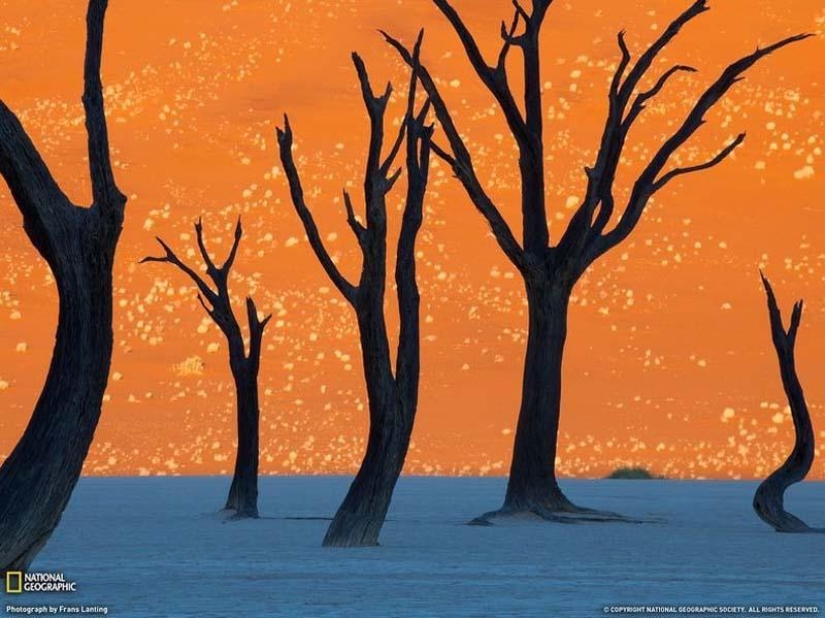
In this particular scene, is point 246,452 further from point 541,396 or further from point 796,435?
point 796,435

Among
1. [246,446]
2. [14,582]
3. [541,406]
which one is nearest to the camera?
[14,582]

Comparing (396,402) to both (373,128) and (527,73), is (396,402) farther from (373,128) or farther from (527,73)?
(527,73)

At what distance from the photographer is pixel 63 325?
45.2 feet

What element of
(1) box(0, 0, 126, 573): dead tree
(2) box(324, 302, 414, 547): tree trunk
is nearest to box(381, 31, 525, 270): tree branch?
(2) box(324, 302, 414, 547): tree trunk

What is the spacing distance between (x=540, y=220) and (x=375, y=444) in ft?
31.9

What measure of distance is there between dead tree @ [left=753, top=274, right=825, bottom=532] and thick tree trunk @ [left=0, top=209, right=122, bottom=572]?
42.8 feet

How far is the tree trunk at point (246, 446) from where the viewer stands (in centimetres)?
2758

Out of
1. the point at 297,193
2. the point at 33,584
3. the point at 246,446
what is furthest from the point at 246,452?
the point at 33,584

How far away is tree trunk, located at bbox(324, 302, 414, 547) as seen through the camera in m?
19.1

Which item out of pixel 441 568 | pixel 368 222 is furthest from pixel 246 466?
pixel 441 568

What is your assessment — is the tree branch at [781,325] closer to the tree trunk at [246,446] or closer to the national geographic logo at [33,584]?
the tree trunk at [246,446]

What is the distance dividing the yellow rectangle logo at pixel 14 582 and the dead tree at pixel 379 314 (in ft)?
21.7

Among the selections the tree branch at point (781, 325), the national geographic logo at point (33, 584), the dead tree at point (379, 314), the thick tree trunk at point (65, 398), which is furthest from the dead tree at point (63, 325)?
the tree branch at point (781, 325)

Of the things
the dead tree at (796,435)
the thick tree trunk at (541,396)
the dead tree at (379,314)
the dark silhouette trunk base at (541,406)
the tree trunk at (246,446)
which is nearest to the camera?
the dead tree at (379,314)
